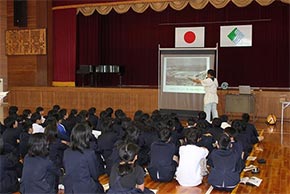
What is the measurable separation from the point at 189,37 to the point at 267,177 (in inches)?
365

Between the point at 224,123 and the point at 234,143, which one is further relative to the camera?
the point at 224,123

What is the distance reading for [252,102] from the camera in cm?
946

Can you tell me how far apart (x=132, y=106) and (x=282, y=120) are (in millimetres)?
4294

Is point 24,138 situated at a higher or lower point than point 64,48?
lower

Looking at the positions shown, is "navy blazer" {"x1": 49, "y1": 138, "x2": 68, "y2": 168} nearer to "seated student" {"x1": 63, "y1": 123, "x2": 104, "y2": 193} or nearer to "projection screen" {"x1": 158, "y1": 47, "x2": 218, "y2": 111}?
"seated student" {"x1": 63, "y1": 123, "x2": 104, "y2": 193}

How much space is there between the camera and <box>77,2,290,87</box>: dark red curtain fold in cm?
1296

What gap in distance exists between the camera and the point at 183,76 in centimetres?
1071

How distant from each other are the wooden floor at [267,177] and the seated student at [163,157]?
15 cm

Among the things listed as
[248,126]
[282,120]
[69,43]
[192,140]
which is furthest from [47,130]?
[69,43]

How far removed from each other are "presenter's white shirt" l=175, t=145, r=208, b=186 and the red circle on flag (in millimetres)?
9339

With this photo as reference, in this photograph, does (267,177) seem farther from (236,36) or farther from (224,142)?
(236,36)

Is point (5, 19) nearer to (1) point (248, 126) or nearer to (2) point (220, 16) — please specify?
(2) point (220, 16)

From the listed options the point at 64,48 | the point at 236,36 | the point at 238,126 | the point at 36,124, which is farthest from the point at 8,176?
the point at 236,36

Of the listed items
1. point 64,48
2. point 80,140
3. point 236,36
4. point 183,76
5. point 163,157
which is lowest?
point 163,157
